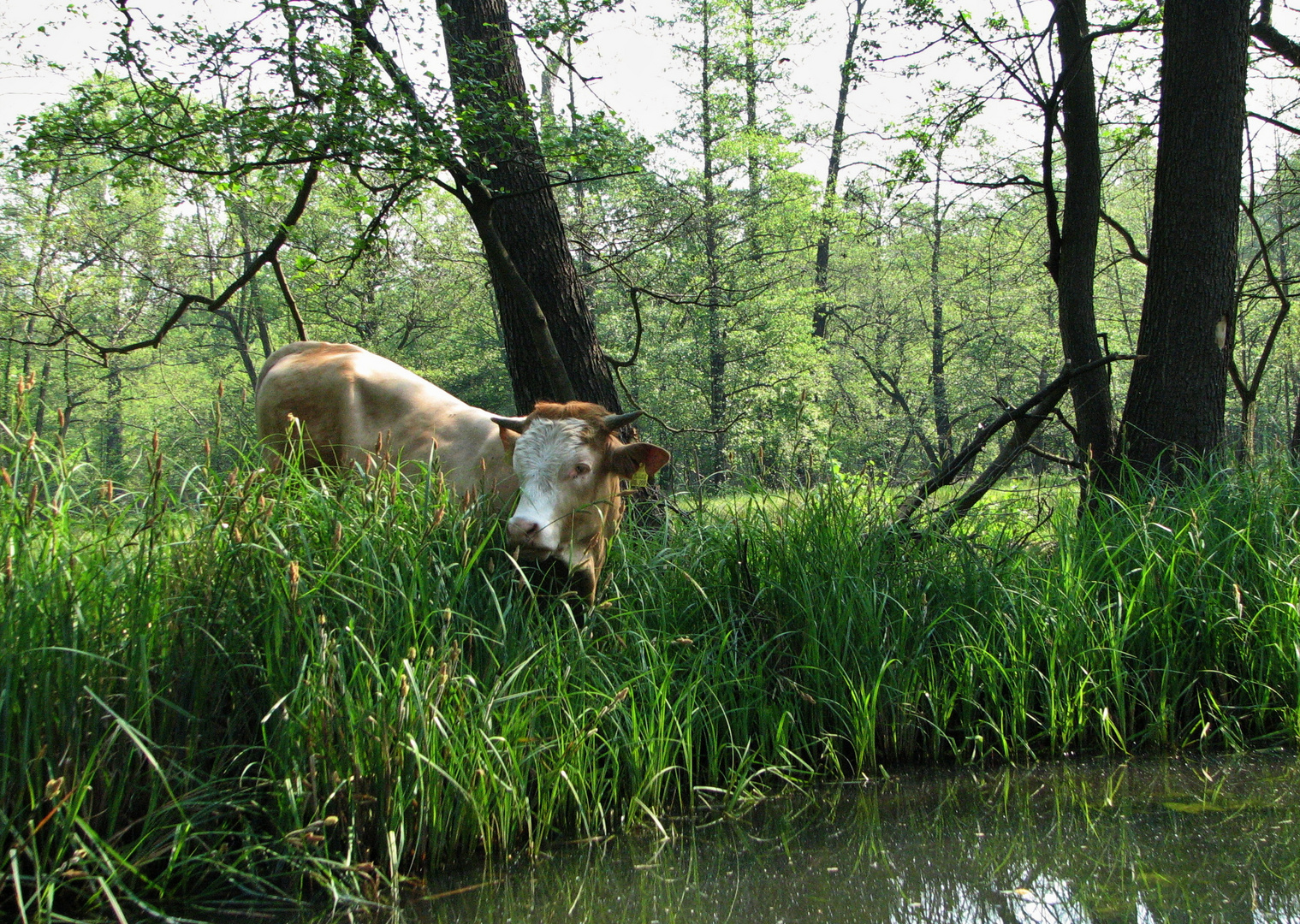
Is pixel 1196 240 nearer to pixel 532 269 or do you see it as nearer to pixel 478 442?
pixel 532 269

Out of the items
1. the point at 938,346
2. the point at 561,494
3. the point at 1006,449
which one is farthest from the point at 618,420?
the point at 938,346

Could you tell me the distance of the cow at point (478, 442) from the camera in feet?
13.6

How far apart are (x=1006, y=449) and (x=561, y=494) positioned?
334 cm

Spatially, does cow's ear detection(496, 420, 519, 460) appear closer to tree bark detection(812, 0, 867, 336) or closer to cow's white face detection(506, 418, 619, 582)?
cow's white face detection(506, 418, 619, 582)

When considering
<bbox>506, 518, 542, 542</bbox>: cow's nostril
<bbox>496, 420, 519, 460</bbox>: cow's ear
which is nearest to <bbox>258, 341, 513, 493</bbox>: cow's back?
<bbox>496, 420, 519, 460</bbox>: cow's ear

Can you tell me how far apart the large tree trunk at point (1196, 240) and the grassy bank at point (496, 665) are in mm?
712

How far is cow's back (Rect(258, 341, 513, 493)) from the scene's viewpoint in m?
5.34

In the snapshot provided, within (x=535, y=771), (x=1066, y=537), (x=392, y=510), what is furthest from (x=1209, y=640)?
(x=392, y=510)

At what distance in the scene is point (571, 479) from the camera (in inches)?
170

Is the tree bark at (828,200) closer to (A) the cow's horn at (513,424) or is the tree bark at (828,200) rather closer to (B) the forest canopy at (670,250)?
(B) the forest canopy at (670,250)

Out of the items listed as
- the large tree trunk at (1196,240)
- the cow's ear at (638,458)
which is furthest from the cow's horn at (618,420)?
the large tree trunk at (1196,240)

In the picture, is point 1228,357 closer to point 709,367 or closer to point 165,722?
point 165,722

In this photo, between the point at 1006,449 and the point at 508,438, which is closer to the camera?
the point at 508,438

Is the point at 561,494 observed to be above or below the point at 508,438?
below
